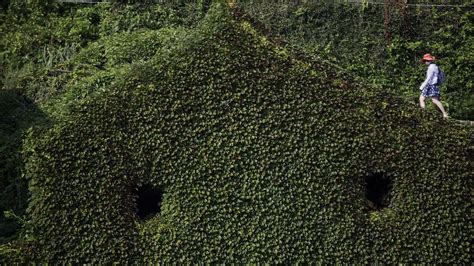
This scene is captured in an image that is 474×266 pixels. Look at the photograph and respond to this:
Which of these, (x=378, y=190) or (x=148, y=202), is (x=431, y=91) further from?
(x=148, y=202)

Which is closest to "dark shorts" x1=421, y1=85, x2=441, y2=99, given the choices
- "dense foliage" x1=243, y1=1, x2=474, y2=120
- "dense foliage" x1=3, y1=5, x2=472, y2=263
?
"dense foliage" x1=3, y1=5, x2=472, y2=263

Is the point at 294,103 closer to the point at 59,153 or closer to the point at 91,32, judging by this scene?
the point at 59,153

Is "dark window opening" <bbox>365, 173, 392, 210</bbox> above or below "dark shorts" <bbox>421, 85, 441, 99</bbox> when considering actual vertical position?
below

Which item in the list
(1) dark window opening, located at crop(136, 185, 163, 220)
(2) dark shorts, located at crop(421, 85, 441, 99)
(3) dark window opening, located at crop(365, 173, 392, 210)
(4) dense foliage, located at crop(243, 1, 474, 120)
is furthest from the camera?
(4) dense foliage, located at crop(243, 1, 474, 120)

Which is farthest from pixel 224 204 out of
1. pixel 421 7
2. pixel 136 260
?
pixel 421 7

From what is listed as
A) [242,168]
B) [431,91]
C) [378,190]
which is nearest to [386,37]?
[431,91]

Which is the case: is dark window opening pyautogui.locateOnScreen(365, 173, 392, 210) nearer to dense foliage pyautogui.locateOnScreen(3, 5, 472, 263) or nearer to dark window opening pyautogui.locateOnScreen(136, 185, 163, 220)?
dense foliage pyautogui.locateOnScreen(3, 5, 472, 263)

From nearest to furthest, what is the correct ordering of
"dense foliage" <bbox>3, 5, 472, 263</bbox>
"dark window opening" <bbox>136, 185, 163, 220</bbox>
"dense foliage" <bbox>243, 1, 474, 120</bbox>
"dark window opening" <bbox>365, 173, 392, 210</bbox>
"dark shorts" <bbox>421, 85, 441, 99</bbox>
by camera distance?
"dense foliage" <bbox>3, 5, 472, 263</bbox>, "dark window opening" <bbox>365, 173, 392, 210</bbox>, "dark window opening" <bbox>136, 185, 163, 220</bbox>, "dark shorts" <bbox>421, 85, 441, 99</bbox>, "dense foliage" <bbox>243, 1, 474, 120</bbox>
